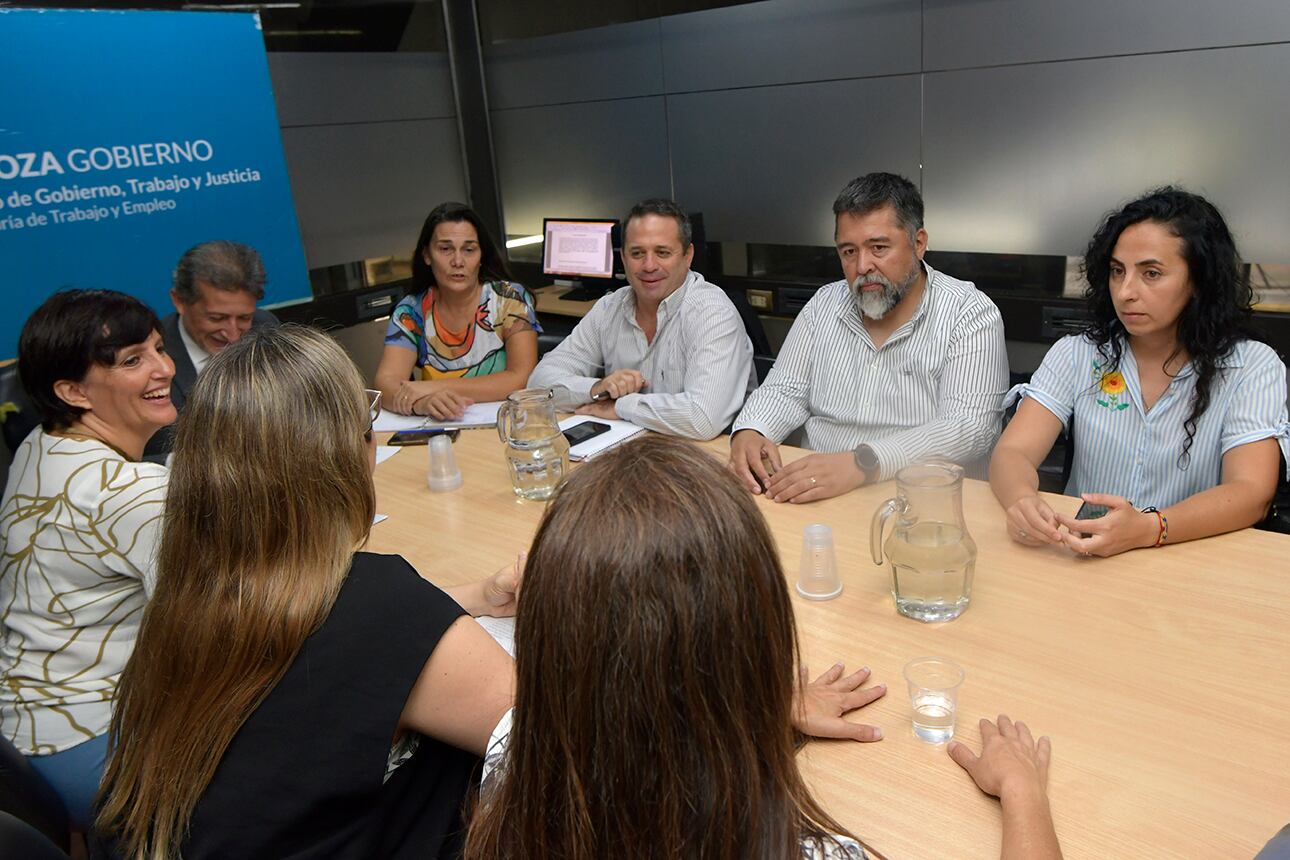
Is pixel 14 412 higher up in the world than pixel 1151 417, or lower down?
higher up

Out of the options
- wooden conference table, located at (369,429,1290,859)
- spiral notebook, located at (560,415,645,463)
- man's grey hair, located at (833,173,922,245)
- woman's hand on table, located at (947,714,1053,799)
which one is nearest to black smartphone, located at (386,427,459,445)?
spiral notebook, located at (560,415,645,463)

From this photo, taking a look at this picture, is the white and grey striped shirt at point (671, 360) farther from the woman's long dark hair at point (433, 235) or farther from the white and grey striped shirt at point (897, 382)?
the woman's long dark hair at point (433, 235)

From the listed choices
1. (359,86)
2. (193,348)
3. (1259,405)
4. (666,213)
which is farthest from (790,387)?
(359,86)

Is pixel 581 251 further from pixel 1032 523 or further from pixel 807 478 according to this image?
pixel 1032 523

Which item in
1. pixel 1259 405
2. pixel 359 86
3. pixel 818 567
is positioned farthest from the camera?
pixel 359 86

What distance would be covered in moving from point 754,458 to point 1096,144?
87.5 inches

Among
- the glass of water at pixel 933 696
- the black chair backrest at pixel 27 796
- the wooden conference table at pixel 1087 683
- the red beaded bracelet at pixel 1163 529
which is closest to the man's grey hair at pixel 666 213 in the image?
the wooden conference table at pixel 1087 683

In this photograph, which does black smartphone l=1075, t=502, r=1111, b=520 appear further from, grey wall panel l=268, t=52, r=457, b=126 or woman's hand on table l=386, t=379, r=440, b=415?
grey wall panel l=268, t=52, r=457, b=126

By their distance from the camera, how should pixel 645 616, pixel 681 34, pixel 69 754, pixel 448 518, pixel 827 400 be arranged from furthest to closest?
pixel 681 34 → pixel 827 400 → pixel 448 518 → pixel 69 754 → pixel 645 616

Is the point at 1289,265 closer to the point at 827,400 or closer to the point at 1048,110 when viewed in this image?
the point at 1048,110

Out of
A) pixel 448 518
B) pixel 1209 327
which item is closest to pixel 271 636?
pixel 448 518

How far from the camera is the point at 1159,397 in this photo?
6.77 ft

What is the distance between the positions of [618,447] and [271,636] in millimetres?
537

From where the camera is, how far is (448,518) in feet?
7.13
